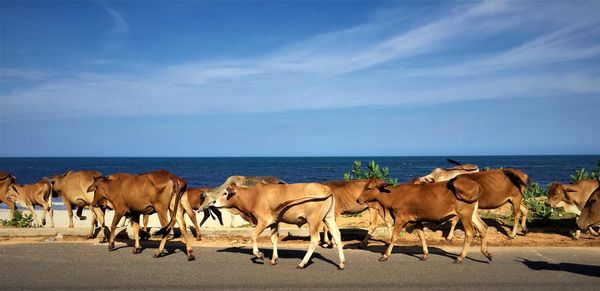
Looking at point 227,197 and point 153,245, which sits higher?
point 227,197

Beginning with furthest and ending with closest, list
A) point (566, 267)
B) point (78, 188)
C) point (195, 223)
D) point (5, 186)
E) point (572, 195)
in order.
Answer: point (5, 186)
point (78, 188)
point (572, 195)
point (195, 223)
point (566, 267)

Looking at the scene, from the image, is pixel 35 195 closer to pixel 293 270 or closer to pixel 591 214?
pixel 293 270

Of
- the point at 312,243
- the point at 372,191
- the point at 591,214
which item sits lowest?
the point at 312,243

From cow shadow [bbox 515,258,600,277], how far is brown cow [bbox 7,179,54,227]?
15.1 metres

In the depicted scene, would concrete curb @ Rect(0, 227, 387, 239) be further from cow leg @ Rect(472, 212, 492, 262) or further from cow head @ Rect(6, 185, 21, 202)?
cow head @ Rect(6, 185, 21, 202)

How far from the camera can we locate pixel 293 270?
962 centimetres

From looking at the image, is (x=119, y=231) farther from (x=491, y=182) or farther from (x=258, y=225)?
(x=491, y=182)

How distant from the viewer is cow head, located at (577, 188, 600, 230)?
902 centimetres

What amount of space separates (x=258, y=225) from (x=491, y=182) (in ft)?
20.6

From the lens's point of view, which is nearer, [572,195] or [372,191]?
[372,191]

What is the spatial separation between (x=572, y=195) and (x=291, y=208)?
907 centimetres

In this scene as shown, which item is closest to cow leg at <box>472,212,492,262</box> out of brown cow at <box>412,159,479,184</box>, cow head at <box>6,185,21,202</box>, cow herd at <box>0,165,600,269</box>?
cow herd at <box>0,165,600,269</box>

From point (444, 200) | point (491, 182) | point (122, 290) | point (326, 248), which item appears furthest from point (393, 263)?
point (122, 290)

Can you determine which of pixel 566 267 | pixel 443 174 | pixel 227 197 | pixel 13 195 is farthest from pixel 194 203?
pixel 566 267
